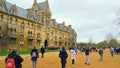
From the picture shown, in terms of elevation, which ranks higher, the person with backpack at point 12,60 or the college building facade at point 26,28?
the college building facade at point 26,28

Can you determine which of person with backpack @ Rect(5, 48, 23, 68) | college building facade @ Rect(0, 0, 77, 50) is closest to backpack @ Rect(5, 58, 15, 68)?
person with backpack @ Rect(5, 48, 23, 68)

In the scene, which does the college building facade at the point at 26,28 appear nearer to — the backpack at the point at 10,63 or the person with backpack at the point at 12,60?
the person with backpack at the point at 12,60

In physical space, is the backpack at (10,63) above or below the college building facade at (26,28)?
below

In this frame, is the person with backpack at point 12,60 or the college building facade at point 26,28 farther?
the college building facade at point 26,28

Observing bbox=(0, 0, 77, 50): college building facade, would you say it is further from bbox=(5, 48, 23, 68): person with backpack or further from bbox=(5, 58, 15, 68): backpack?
bbox=(5, 58, 15, 68): backpack

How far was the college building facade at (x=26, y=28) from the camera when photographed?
6563 centimetres

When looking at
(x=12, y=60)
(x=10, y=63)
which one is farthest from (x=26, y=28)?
(x=10, y=63)

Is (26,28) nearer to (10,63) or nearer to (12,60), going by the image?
(12,60)

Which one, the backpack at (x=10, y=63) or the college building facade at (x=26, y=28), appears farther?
the college building facade at (x=26, y=28)

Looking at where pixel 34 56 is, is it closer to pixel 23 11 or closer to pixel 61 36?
pixel 23 11

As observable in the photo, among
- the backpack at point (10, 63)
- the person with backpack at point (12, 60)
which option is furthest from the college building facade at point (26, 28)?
the backpack at point (10, 63)

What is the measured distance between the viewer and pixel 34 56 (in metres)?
21.3

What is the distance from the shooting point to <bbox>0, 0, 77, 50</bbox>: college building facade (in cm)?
6563

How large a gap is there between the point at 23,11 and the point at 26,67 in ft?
195
